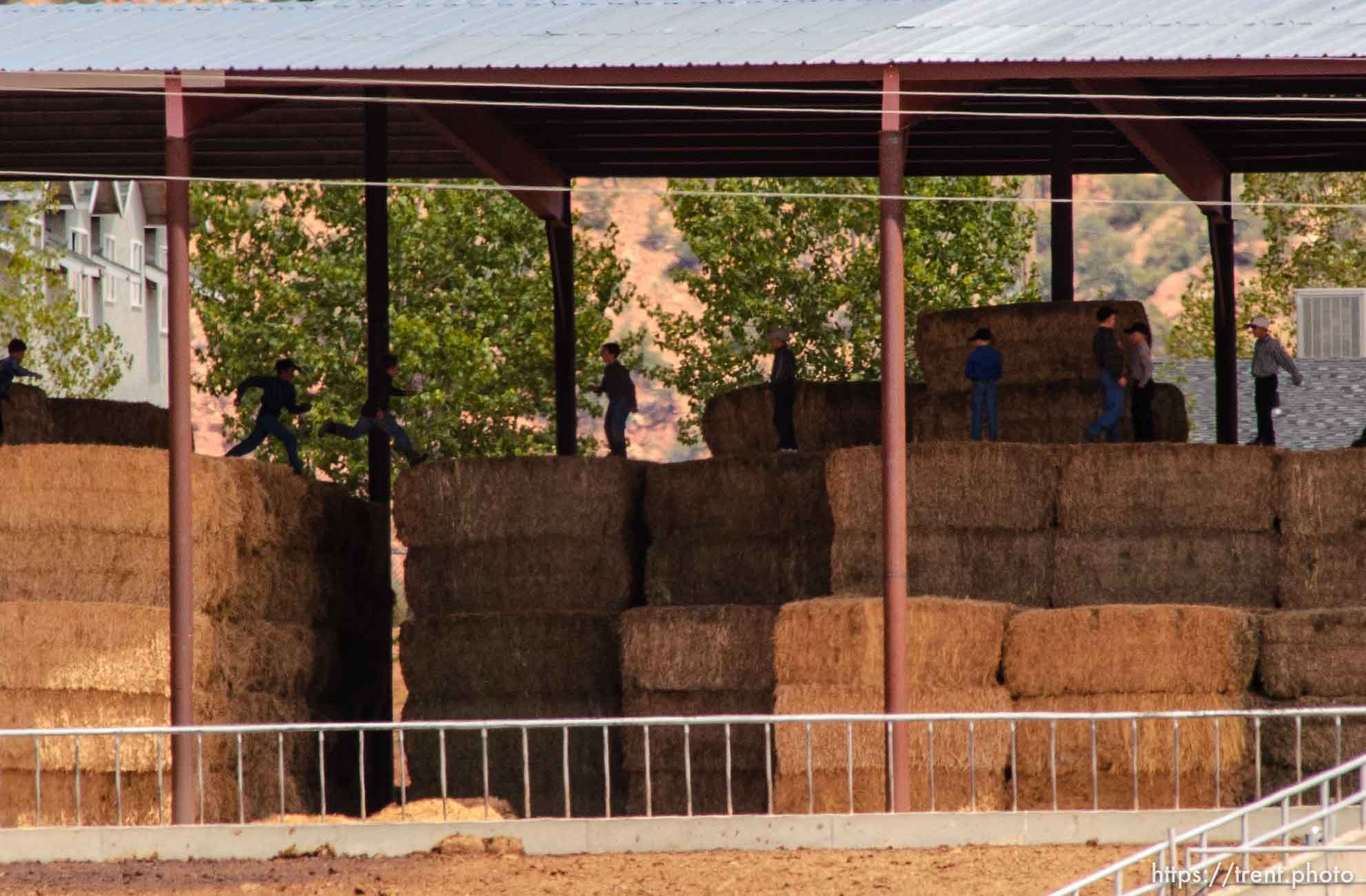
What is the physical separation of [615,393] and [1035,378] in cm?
736

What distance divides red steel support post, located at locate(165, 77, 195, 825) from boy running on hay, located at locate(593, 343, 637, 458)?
33.8 ft

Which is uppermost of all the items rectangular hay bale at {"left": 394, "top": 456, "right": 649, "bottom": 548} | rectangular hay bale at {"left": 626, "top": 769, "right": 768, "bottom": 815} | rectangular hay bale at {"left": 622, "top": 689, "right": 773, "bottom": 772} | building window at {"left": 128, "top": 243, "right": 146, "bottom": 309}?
building window at {"left": 128, "top": 243, "right": 146, "bottom": 309}

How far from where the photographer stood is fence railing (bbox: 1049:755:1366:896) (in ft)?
50.6

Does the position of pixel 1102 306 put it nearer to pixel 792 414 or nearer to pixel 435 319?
pixel 792 414

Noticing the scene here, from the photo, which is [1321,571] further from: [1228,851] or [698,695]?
[1228,851]

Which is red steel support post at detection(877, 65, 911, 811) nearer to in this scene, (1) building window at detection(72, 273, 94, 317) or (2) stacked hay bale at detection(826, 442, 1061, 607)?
(2) stacked hay bale at detection(826, 442, 1061, 607)

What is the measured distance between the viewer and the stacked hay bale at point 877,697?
22359 mm

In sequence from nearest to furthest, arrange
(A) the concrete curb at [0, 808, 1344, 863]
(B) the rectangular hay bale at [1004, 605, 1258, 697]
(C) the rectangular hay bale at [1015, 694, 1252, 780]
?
(A) the concrete curb at [0, 808, 1344, 863] → (C) the rectangular hay bale at [1015, 694, 1252, 780] → (B) the rectangular hay bale at [1004, 605, 1258, 697]

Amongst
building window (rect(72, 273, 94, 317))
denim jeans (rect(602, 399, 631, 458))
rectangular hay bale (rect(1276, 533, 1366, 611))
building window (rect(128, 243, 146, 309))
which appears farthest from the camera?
building window (rect(128, 243, 146, 309))

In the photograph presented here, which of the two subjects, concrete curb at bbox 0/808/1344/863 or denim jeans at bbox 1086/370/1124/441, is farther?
denim jeans at bbox 1086/370/1124/441

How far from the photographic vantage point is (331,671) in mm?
27203

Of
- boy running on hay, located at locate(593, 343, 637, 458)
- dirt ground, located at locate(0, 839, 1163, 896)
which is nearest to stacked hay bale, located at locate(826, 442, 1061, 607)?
dirt ground, located at locate(0, 839, 1163, 896)

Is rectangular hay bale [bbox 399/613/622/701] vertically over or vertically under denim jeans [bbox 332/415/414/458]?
under

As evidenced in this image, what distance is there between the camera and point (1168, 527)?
79.4 ft
